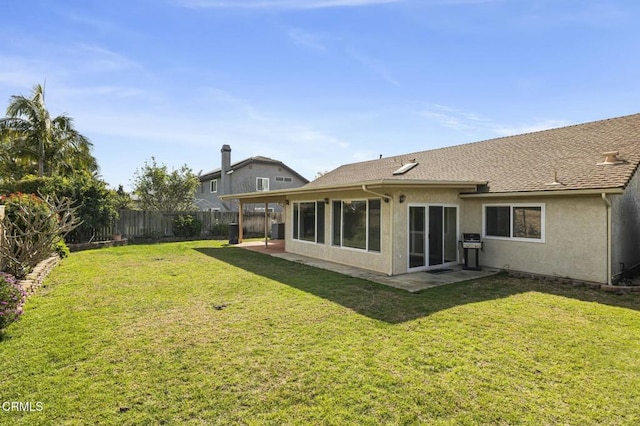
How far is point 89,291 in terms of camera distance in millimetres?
7129

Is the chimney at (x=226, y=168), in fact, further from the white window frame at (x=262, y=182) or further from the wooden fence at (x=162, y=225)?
the wooden fence at (x=162, y=225)

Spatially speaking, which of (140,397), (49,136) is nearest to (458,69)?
(140,397)

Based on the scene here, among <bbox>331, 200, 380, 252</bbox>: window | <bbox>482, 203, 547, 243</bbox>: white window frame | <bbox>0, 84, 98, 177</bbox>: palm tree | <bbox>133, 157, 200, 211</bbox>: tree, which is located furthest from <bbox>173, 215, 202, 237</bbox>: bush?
<bbox>482, 203, 547, 243</bbox>: white window frame

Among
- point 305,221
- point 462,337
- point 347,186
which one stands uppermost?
point 347,186

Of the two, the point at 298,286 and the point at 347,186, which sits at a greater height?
the point at 347,186

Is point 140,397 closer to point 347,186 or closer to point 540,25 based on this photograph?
point 347,186

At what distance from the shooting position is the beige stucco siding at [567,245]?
7.82 m

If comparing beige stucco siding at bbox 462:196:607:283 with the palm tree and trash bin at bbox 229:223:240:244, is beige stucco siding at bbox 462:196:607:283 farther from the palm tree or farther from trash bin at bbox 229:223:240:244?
the palm tree

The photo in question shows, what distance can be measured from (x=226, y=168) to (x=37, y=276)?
19.4 meters

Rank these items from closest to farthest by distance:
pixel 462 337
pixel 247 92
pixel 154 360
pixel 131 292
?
pixel 154 360
pixel 462 337
pixel 131 292
pixel 247 92

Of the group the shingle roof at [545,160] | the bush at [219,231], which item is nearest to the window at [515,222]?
the shingle roof at [545,160]

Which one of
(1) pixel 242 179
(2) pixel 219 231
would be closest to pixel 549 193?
(2) pixel 219 231

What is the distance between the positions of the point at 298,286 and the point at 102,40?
30.3 ft

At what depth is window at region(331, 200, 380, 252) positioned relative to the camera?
31.2 ft
